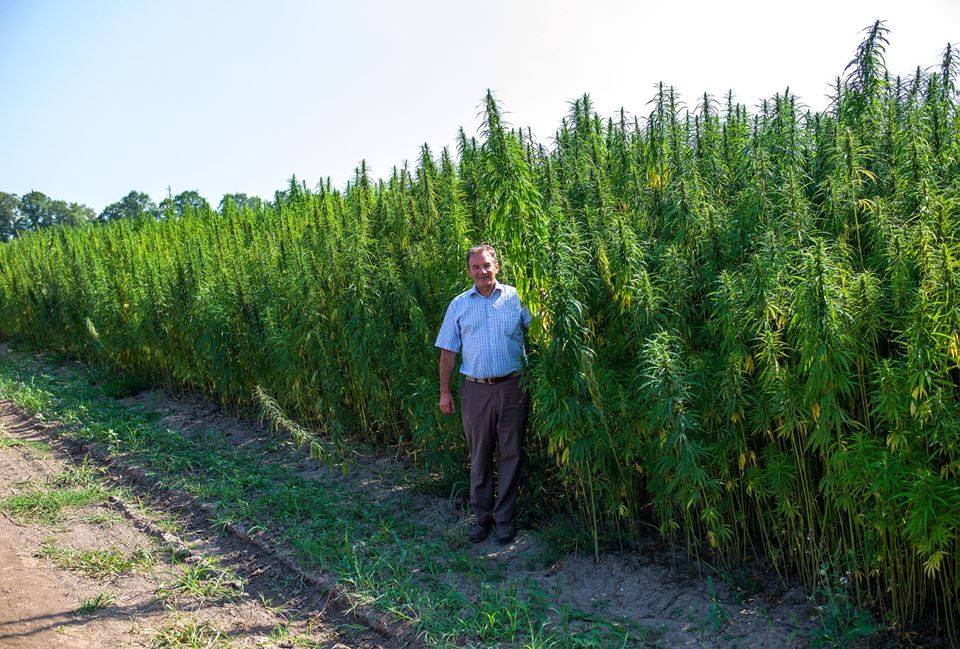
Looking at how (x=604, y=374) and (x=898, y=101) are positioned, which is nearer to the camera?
(x=604, y=374)

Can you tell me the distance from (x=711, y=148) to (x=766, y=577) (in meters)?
2.70

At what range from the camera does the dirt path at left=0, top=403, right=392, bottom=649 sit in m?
3.81

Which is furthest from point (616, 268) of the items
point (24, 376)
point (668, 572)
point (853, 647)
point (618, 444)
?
point (24, 376)

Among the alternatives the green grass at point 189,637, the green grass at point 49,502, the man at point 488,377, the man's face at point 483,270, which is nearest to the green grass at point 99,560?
the green grass at point 49,502

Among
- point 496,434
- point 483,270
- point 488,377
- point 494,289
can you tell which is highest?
point 483,270

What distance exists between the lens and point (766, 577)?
378 centimetres

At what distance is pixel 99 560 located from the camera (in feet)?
15.4

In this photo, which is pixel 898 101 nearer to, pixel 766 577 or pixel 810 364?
pixel 810 364

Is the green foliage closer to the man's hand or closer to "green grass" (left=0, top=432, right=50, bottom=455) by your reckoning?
the man's hand

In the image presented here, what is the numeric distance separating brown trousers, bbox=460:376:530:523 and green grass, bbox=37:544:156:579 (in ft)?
7.46

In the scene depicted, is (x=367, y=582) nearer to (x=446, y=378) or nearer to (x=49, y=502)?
(x=446, y=378)

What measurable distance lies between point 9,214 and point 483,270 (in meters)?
60.3

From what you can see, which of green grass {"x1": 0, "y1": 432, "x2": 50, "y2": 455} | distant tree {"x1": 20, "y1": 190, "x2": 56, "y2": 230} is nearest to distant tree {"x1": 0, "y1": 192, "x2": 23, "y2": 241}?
distant tree {"x1": 20, "y1": 190, "x2": 56, "y2": 230}

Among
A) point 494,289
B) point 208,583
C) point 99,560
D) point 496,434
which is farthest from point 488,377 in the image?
point 99,560
